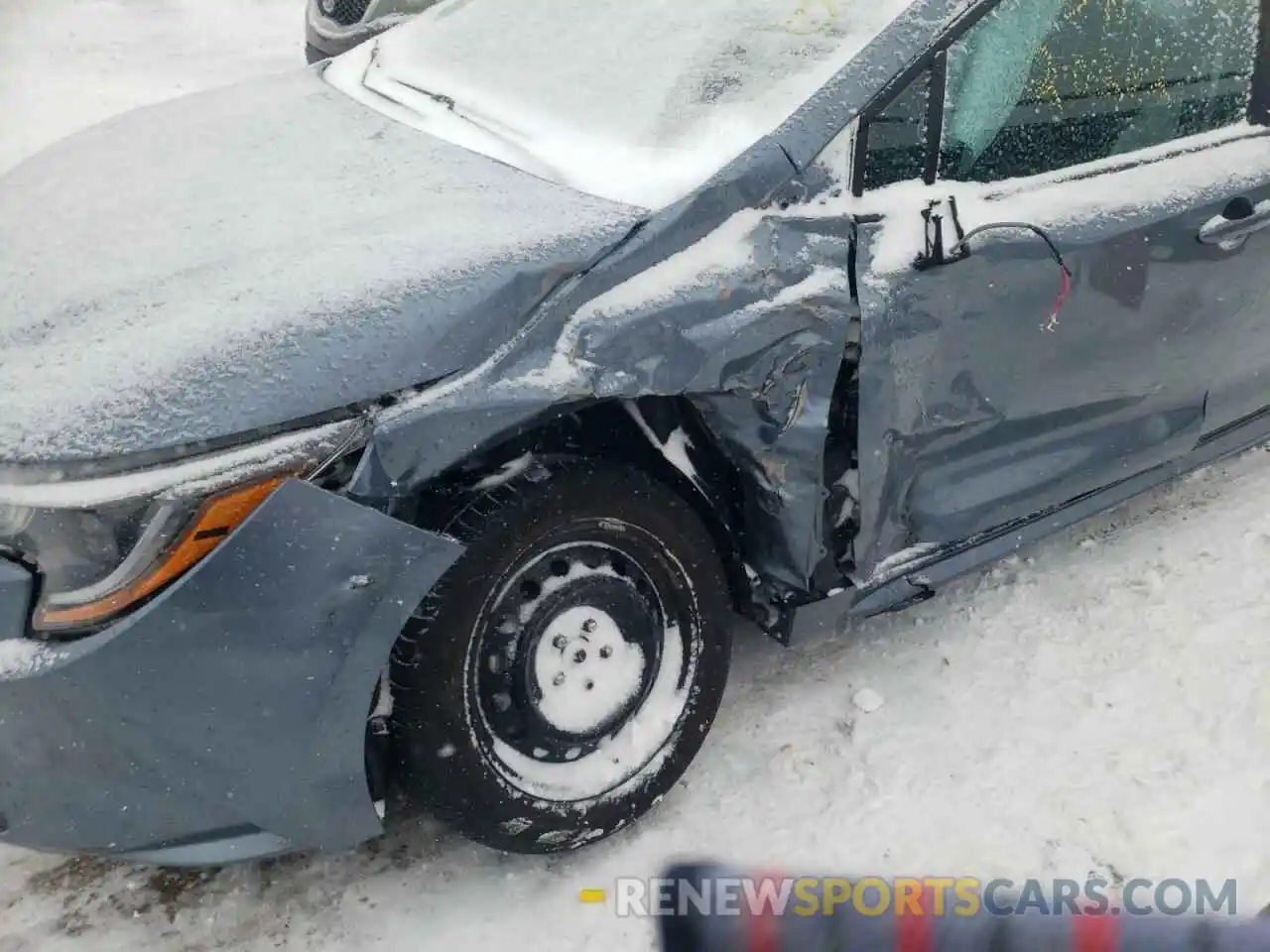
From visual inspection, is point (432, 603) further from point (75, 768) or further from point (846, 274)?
point (846, 274)

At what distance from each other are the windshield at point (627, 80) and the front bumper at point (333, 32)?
11.0ft

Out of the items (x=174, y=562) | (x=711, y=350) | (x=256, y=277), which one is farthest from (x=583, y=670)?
(x=256, y=277)

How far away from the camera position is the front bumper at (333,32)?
600 cm

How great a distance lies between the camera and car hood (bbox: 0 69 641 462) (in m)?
1.73

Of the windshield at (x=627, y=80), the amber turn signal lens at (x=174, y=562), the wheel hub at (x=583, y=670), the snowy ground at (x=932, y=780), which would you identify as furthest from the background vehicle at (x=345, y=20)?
the amber turn signal lens at (x=174, y=562)

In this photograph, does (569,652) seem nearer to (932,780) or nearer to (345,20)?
(932,780)

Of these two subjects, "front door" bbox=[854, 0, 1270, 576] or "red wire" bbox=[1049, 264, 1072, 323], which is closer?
"front door" bbox=[854, 0, 1270, 576]

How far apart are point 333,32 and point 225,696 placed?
5.46 meters

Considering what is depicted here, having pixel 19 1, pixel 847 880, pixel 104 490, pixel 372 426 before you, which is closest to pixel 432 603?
pixel 372 426

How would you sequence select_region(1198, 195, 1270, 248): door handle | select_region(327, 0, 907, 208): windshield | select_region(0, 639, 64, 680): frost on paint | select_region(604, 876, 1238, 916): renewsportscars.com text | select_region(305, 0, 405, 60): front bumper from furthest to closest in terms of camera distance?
select_region(305, 0, 405, 60): front bumper
select_region(1198, 195, 1270, 248): door handle
select_region(327, 0, 907, 208): windshield
select_region(604, 876, 1238, 916): renewsportscars.com text
select_region(0, 639, 64, 680): frost on paint

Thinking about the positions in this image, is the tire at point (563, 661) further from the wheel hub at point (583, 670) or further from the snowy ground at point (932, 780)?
the snowy ground at point (932, 780)

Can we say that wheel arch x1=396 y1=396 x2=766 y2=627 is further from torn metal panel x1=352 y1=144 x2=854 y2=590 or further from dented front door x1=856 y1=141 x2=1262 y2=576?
dented front door x1=856 y1=141 x2=1262 y2=576

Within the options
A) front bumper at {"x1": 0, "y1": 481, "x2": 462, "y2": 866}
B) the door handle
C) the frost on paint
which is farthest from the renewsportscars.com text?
the door handle

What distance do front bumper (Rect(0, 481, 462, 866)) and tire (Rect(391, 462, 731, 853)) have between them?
128 millimetres
